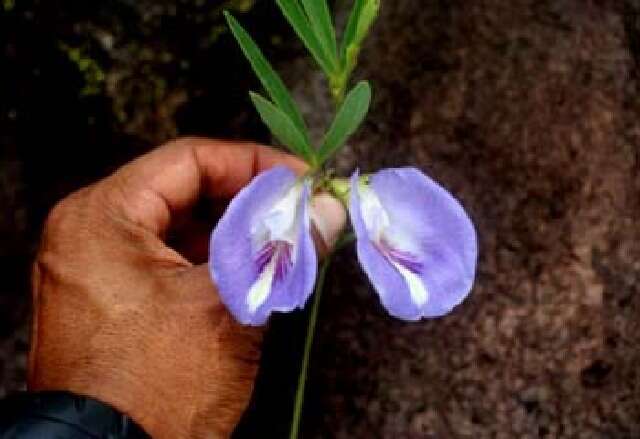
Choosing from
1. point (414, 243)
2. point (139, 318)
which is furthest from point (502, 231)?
point (139, 318)

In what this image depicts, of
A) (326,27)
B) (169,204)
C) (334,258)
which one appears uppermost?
(326,27)

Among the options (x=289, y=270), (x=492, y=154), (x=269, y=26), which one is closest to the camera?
(x=289, y=270)

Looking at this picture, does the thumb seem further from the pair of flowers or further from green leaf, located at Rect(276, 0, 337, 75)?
green leaf, located at Rect(276, 0, 337, 75)

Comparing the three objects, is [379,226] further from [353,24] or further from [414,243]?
[353,24]

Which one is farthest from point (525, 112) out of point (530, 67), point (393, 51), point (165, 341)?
point (165, 341)

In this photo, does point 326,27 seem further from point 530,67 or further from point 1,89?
point 1,89

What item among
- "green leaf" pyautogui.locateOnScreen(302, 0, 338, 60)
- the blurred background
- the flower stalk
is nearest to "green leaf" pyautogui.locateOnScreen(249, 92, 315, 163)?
the flower stalk
